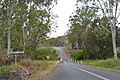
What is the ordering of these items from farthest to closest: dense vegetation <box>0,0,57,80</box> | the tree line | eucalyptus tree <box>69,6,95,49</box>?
eucalyptus tree <box>69,6,95,49</box>, the tree line, dense vegetation <box>0,0,57,80</box>

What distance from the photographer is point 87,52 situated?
293 ft

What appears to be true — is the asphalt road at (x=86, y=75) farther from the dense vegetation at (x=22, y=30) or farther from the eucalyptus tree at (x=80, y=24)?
the eucalyptus tree at (x=80, y=24)

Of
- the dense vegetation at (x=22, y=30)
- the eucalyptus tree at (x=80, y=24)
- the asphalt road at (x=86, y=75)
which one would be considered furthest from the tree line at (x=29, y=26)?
the eucalyptus tree at (x=80, y=24)

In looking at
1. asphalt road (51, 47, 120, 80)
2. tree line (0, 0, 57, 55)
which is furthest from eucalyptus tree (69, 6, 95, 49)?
asphalt road (51, 47, 120, 80)

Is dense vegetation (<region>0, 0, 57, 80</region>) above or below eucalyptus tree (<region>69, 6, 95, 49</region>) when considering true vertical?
below

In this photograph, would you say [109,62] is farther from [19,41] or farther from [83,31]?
[83,31]

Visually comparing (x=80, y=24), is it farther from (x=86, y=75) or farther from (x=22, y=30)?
(x=86, y=75)

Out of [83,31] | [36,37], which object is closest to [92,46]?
[83,31]

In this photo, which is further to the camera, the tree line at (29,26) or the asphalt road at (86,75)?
the tree line at (29,26)

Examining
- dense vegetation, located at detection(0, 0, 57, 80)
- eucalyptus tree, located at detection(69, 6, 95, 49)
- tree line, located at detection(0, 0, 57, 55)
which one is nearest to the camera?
dense vegetation, located at detection(0, 0, 57, 80)

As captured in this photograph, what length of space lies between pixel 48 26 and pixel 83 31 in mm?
38160

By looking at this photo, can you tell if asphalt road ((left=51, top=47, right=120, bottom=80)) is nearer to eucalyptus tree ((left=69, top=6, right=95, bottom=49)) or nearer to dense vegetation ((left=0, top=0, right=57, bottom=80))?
dense vegetation ((left=0, top=0, right=57, bottom=80))

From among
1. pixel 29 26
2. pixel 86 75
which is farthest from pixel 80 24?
pixel 86 75

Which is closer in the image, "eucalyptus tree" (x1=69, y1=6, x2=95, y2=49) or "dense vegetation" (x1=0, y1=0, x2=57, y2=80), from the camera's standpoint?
"dense vegetation" (x1=0, y1=0, x2=57, y2=80)
